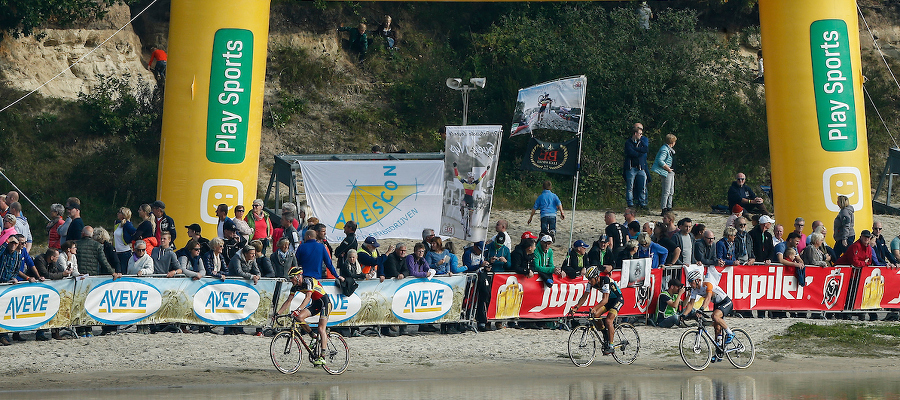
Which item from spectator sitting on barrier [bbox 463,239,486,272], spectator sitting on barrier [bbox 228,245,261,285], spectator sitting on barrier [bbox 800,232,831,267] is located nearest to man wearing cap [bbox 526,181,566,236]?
spectator sitting on barrier [bbox 463,239,486,272]

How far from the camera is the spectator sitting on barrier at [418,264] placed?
16828 millimetres

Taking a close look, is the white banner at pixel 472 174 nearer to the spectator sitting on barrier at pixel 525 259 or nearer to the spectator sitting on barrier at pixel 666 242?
the spectator sitting on barrier at pixel 525 259

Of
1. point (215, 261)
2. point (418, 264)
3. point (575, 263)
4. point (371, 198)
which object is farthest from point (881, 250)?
point (215, 261)

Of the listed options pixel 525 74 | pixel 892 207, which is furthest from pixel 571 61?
pixel 892 207

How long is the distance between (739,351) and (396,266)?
16.7 feet

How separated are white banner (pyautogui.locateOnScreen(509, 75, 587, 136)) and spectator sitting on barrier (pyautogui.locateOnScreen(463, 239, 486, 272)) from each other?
7.84 feet

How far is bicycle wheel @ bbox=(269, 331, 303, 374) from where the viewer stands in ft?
48.0

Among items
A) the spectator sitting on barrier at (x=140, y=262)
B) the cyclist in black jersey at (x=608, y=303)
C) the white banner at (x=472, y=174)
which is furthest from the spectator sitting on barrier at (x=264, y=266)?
the cyclist in black jersey at (x=608, y=303)

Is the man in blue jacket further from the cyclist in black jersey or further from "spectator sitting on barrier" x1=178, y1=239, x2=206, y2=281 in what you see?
"spectator sitting on barrier" x1=178, y1=239, x2=206, y2=281

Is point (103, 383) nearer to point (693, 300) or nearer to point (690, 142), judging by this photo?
point (693, 300)

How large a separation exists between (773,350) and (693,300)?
216 centimetres

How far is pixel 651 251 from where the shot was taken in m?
17.8

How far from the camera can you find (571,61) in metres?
30.9

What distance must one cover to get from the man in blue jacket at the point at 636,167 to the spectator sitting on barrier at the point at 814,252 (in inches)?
207
